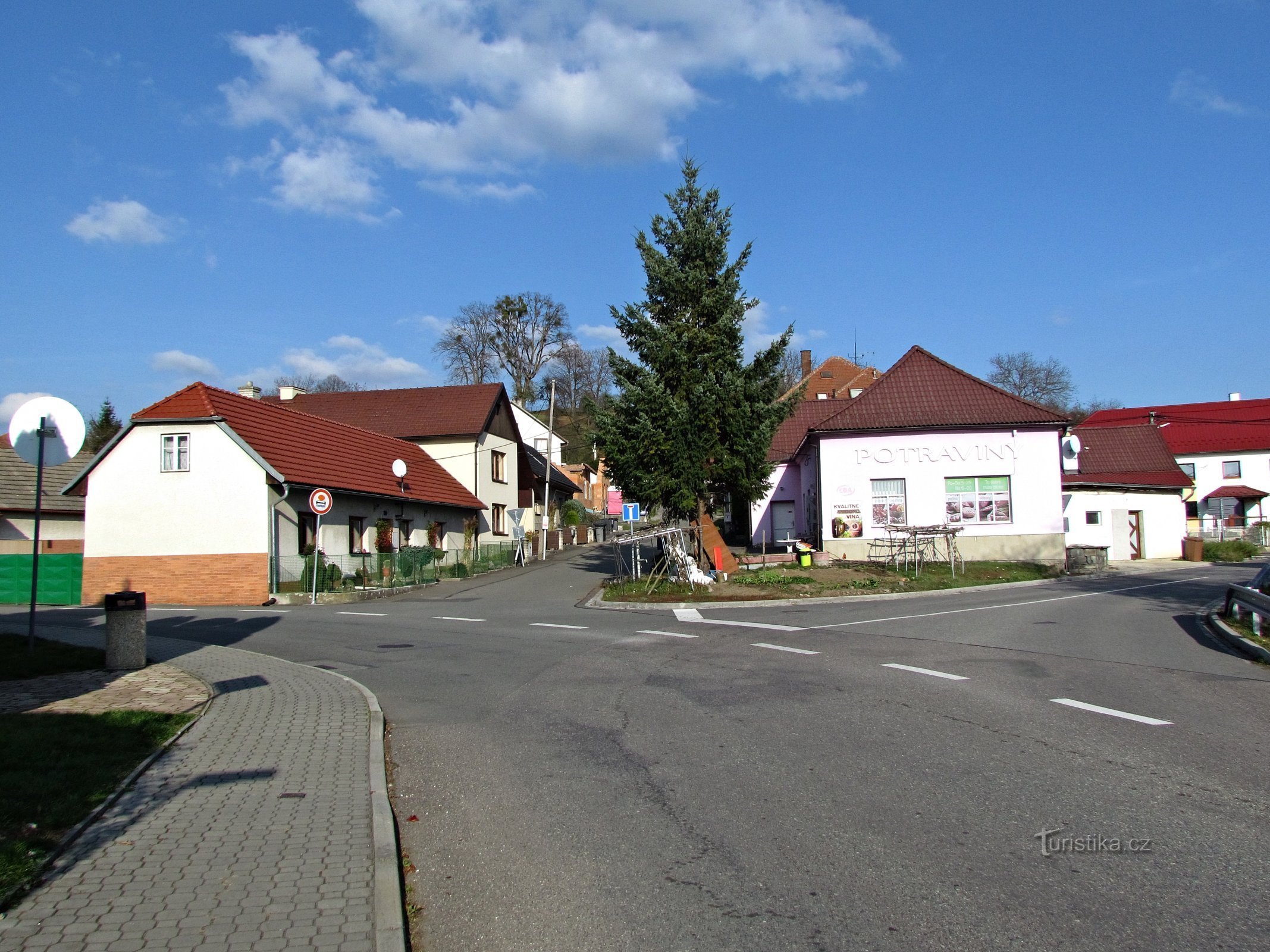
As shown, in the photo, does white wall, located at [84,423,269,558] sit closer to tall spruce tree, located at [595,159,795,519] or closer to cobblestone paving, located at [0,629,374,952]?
tall spruce tree, located at [595,159,795,519]

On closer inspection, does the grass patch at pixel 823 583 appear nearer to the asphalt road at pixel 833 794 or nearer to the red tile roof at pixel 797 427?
the asphalt road at pixel 833 794

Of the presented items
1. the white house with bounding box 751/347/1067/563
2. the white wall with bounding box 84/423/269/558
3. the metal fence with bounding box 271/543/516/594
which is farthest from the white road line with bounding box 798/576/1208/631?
the white wall with bounding box 84/423/269/558

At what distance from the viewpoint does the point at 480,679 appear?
36.5ft

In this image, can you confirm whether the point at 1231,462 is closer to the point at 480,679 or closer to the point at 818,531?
the point at 818,531

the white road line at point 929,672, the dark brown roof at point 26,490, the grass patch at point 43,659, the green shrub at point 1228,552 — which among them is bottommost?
the white road line at point 929,672

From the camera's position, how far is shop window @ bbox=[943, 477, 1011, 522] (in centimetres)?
3256

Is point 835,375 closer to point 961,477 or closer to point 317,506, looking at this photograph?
point 961,477

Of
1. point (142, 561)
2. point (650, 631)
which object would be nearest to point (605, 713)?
point (650, 631)

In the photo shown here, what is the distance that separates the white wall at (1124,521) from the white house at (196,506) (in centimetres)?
2817

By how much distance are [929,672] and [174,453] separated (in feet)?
74.2

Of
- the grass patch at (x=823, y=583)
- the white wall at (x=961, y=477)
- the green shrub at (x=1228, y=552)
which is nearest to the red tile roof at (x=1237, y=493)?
the green shrub at (x=1228, y=552)

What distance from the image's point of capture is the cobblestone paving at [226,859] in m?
3.92

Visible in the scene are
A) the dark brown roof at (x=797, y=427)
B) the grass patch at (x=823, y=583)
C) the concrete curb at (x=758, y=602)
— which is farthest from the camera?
the dark brown roof at (x=797, y=427)

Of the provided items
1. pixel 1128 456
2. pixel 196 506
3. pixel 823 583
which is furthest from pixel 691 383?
pixel 1128 456
